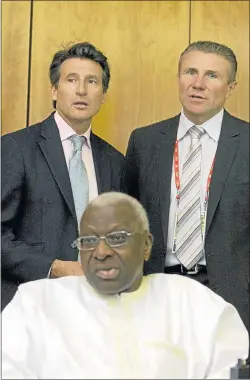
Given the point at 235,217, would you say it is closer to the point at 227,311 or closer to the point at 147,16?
the point at 227,311

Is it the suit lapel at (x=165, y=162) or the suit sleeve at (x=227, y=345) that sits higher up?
the suit lapel at (x=165, y=162)

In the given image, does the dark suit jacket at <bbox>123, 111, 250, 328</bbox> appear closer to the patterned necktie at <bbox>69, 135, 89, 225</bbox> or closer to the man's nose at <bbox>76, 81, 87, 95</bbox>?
the patterned necktie at <bbox>69, 135, 89, 225</bbox>

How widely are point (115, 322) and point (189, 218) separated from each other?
2.72 ft

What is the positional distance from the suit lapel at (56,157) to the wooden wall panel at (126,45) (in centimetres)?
89

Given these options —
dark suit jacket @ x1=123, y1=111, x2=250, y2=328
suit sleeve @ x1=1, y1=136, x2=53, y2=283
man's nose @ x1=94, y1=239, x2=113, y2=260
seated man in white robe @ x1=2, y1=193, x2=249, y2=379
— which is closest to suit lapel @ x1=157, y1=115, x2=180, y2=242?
dark suit jacket @ x1=123, y1=111, x2=250, y2=328

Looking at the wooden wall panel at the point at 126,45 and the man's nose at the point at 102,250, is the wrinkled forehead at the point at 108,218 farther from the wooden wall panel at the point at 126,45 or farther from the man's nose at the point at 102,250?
the wooden wall panel at the point at 126,45

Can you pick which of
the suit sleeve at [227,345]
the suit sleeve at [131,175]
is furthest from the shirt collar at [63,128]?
the suit sleeve at [227,345]

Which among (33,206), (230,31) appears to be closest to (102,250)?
(33,206)

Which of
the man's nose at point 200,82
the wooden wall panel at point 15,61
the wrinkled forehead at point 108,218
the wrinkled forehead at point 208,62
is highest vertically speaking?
the wooden wall panel at point 15,61

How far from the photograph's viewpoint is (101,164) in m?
3.01

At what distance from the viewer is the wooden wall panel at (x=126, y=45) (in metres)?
3.82

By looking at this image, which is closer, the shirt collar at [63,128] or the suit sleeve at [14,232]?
the suit sleeve at [14,232]

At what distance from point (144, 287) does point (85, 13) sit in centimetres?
207

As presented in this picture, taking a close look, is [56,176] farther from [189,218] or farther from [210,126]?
[210,126]
